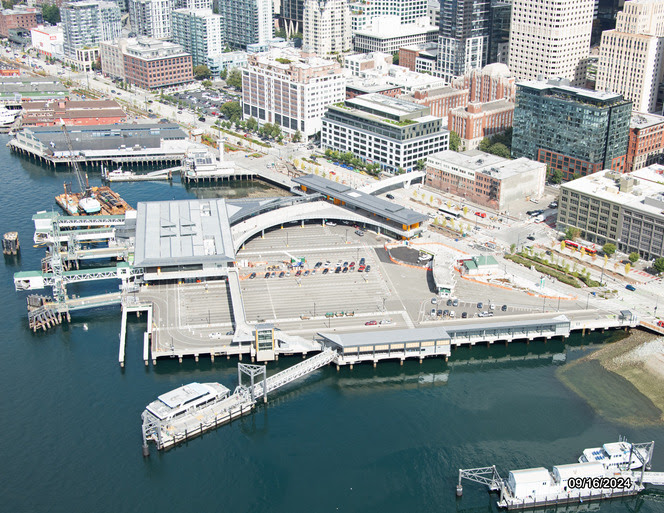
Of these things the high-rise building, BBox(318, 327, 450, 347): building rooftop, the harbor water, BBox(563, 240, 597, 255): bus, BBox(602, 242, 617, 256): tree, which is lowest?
the harbor water

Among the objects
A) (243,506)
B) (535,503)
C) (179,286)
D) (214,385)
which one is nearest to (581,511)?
(535,503)

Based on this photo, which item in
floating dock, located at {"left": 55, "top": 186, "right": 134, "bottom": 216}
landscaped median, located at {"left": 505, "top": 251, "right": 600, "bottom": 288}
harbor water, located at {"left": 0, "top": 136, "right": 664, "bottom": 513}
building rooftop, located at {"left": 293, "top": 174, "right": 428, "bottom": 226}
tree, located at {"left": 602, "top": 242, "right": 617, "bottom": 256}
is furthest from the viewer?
floating dock, located at {"left": 55, "top": 186, "right": 134, "bottom": 216}

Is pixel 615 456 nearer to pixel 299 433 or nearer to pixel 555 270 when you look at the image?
pixel 299 433

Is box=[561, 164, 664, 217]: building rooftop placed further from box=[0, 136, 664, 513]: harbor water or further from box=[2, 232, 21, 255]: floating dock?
box=[2, 232, 21, 255]: floating dock

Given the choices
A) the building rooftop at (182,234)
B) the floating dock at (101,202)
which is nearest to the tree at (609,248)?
the building rooftop at (182,234)

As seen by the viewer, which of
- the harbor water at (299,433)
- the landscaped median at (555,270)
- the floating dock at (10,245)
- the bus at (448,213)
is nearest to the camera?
the harbor water at (299,433)

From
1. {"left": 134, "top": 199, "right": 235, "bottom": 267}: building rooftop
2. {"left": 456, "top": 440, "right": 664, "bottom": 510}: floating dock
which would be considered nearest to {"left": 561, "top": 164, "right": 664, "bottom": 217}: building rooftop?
{"left": 456, "top": 440, "right": 664, "bottom": 510}: floating dock

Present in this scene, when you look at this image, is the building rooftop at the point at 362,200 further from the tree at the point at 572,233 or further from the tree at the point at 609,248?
the tree at the point at 609,248

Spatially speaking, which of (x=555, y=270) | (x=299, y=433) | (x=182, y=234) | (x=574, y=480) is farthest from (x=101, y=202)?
(x=574, y=480)
